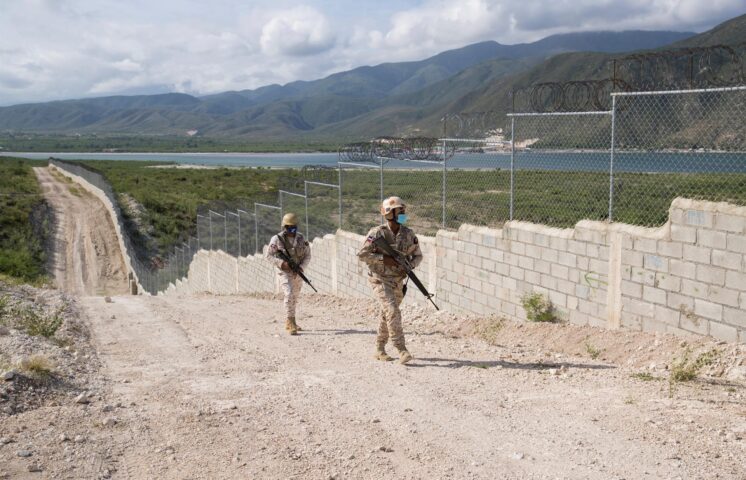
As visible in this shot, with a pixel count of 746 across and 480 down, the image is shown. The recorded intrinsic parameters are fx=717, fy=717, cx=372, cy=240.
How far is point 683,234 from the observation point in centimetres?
752

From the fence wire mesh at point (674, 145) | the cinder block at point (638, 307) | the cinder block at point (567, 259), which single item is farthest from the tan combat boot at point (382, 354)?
the fence wire mesh at point (674, 145)

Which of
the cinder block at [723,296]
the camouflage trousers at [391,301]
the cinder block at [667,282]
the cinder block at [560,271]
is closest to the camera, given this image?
the cinder block at [723,296]

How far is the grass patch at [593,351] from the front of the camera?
26.5 ft

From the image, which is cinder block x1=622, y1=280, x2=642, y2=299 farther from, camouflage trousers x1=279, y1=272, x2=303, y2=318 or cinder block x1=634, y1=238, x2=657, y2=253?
camouflage trousers x1=279, y1=272, x2=303, y2=318

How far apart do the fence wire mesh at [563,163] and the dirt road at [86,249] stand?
2596 cm

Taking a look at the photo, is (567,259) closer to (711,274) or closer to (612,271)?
(612,271)

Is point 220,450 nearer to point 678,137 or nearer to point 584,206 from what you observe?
point 678,137

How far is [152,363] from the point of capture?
8.61 metres

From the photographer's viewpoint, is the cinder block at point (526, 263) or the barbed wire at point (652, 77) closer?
the barbed wire at point (652, 77)

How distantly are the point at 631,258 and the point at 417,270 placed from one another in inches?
191

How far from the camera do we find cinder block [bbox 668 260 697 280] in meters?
7.45

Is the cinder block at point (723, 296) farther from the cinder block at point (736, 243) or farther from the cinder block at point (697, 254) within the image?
the cinder block at point (736, 243)

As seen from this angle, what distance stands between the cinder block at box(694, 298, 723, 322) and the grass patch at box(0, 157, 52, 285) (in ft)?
80.7

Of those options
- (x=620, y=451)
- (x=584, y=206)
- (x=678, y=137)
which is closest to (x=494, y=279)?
(x=584, y=206)
